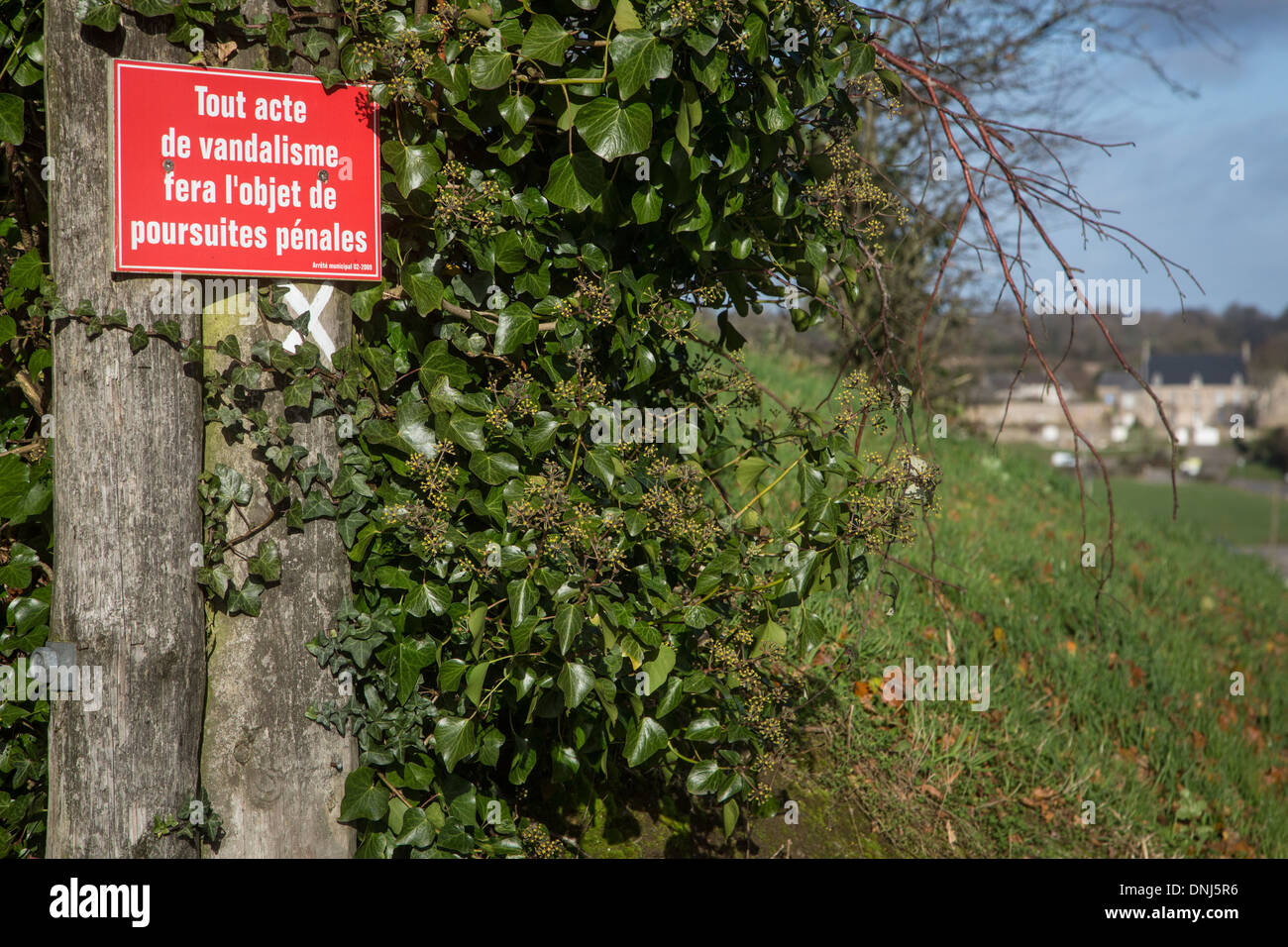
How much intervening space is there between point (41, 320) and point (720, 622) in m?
1.93

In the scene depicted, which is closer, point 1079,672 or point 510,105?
point 510,105

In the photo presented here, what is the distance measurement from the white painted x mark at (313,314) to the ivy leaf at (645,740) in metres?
1.19

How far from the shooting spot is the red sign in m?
1.94

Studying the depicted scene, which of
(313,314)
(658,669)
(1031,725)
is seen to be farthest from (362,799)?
(1031,725)

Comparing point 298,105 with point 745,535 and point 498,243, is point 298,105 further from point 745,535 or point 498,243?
point 745,535

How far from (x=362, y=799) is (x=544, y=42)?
1837 mm

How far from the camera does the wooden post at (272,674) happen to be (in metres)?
2.10

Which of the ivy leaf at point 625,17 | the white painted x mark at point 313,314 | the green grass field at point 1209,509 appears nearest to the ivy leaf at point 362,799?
the white painted x mark at point 313,314

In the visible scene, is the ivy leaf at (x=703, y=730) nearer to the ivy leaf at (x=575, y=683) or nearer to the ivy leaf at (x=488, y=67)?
the ivy leaf at (x=575, y=683)

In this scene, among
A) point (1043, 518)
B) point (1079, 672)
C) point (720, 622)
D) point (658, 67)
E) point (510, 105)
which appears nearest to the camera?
point (658, 67)

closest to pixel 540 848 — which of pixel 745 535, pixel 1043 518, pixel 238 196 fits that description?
pixel 745 535

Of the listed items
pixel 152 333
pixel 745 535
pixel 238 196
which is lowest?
pixel 745 535

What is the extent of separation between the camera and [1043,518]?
698cm

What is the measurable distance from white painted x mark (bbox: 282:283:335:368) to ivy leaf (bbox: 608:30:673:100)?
2.94 feet
